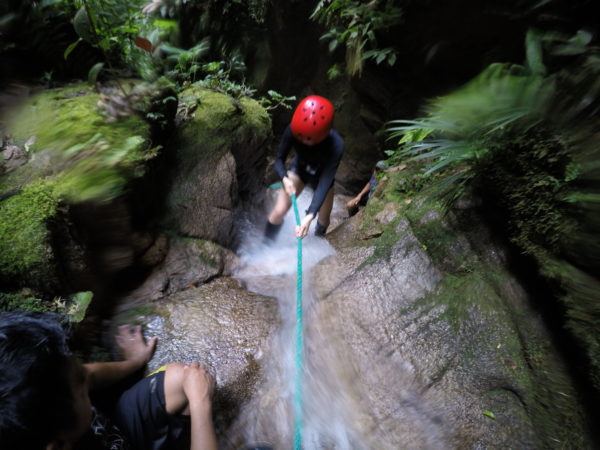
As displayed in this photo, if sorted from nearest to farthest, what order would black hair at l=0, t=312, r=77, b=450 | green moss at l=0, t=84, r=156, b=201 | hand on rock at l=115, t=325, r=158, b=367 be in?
1. black hair at l=0, t=312, r=77, b=450
2. hand on rock at l=115, t=325, r=158, b=367
3. green moss at l=0, t=84, r=156, b=201

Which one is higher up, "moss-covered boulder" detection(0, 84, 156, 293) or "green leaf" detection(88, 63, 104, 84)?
"green leaf" detection(88, 63, 104, 84)

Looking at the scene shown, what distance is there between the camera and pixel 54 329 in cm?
128

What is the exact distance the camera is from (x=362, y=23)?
13.8 feet

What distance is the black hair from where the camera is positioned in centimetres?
→ 105

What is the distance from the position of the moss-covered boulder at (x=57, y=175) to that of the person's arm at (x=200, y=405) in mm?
1061

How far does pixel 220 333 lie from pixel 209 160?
7.07 ft

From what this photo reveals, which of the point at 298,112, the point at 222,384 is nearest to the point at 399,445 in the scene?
the point at 222,384

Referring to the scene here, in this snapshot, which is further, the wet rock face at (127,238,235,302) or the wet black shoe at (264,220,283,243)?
the wet black shoe at (264,220,283,243)

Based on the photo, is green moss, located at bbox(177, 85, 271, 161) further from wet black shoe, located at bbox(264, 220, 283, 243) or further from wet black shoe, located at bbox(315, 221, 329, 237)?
wet black shoe, located at bbox(315, 221, 329, 237)

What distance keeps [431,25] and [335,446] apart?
441 centimetres

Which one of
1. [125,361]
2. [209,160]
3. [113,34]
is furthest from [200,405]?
[113,34]

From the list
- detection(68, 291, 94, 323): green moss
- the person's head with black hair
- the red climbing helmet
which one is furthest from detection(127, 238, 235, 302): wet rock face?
the red climbing helmet

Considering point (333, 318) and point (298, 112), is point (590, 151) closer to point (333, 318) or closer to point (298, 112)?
point (333, 318)

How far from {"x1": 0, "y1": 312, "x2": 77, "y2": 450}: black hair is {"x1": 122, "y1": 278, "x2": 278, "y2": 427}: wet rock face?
3.53ft
